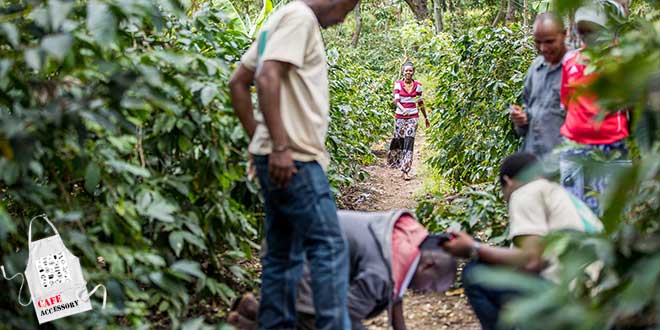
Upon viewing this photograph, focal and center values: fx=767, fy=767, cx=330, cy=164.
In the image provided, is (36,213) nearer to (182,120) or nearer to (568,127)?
(182,120)

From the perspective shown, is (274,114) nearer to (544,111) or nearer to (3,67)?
(3,67)

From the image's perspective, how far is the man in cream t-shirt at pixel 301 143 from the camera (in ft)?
9.81

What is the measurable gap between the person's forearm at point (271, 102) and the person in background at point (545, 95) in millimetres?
1761

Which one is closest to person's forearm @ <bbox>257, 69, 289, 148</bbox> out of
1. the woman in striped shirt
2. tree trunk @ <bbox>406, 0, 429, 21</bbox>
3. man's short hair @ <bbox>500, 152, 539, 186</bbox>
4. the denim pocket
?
the denim pocket

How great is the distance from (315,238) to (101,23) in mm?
1231

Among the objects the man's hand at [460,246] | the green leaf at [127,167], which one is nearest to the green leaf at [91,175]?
the green leaf at [127,167]

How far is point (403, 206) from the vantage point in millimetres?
8164

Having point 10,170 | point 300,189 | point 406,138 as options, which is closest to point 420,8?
point 406,138

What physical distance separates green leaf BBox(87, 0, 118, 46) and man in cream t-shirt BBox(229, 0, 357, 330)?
740 millimetres

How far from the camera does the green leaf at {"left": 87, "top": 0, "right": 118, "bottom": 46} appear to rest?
2311 millimetres

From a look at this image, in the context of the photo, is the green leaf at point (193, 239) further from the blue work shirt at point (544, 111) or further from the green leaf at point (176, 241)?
the blue work shirt at point (544, 111)

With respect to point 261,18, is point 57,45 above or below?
above

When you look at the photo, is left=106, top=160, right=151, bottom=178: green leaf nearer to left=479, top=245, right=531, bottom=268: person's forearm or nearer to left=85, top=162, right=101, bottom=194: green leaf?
left=85, top=162, right=101, bottom=194: green leaf

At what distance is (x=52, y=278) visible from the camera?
2943 millimetres
